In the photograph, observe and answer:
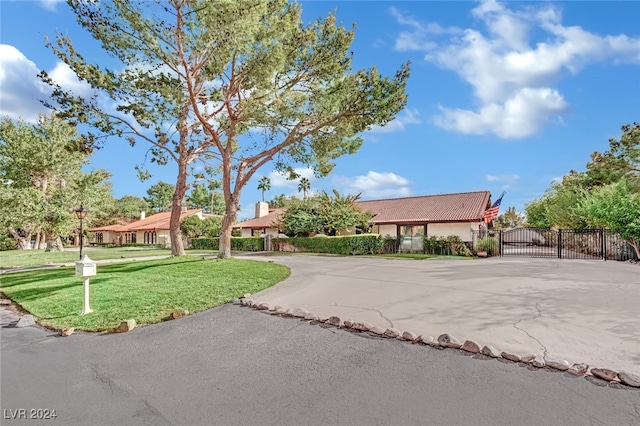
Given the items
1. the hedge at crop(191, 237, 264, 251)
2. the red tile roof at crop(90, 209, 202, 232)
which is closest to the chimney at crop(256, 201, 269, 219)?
the hedge at crop(191, 237, 264, 251)

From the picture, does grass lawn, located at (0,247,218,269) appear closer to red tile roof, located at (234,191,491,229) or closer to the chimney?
the chimney

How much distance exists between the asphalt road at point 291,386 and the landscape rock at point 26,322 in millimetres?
1564

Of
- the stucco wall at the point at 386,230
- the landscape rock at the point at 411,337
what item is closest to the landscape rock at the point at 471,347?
the landscape rock at the point at 411,337

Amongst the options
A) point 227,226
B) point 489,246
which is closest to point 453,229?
point 489,246

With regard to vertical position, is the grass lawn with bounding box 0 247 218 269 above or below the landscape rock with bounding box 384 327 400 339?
below

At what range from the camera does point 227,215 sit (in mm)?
15477

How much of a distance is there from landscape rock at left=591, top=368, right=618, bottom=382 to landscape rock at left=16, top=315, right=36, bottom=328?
921 cm

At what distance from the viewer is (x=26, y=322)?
6.97m

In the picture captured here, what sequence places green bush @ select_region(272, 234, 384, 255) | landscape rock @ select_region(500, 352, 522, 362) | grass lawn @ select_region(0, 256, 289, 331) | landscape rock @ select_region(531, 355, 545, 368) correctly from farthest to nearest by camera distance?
green bush @ select_region(272, 234, 384, 255)
grass lawn @ select_region(0, 256, 289, 331)
landscape rock @ select_region(500, 352, 522, 362)
landscape rock @ select_region(531, 355, 545, 368)

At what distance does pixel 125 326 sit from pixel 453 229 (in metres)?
23.0

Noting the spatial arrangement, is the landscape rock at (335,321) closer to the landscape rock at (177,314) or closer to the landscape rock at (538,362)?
the landscape rock at (538,362)

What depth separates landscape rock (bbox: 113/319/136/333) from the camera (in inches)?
242

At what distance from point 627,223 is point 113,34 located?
22.5 meters

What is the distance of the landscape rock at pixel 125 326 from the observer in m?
6.16
